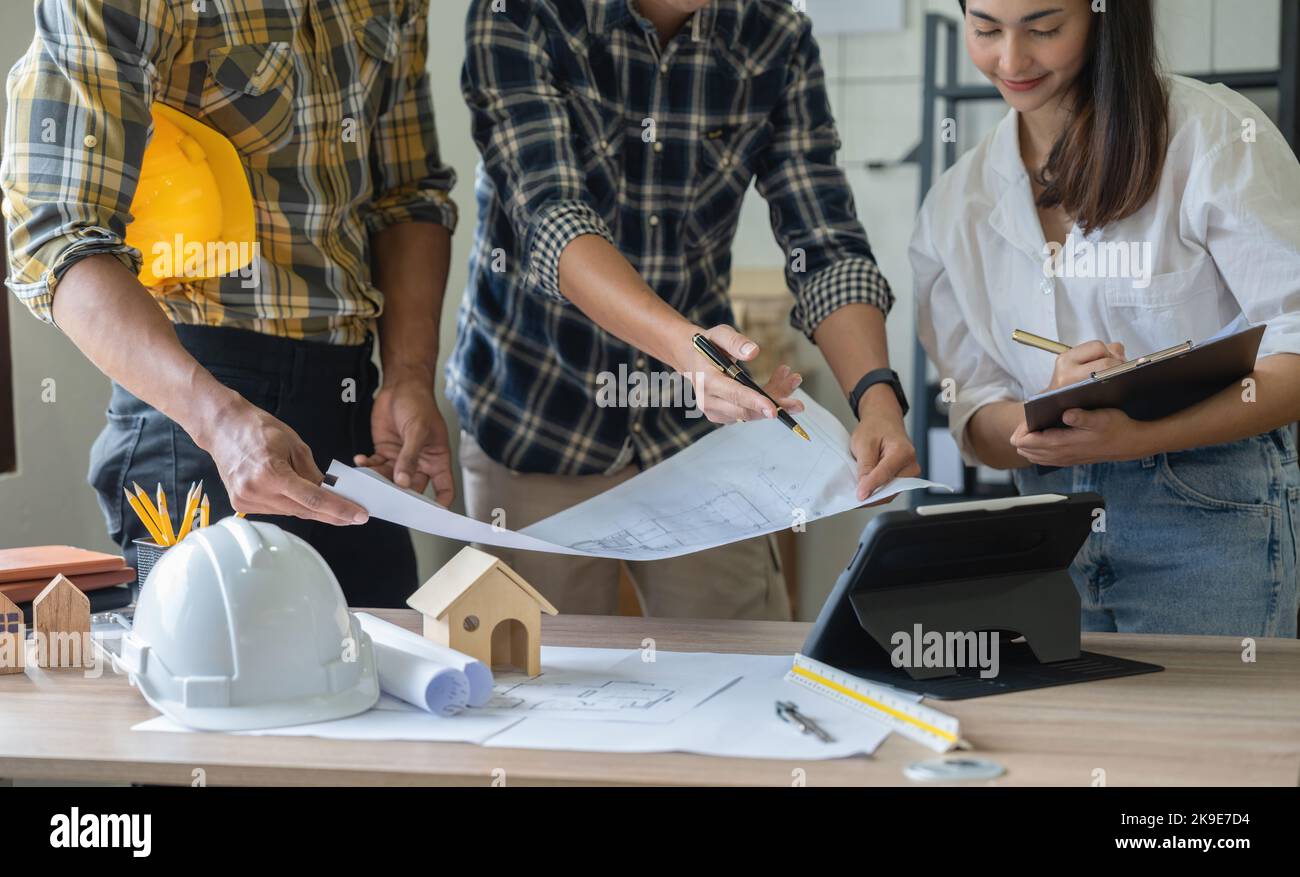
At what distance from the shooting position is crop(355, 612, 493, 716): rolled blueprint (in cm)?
99

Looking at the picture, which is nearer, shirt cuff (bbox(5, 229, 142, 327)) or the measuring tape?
the measuring tape

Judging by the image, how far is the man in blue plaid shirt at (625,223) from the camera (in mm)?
1562

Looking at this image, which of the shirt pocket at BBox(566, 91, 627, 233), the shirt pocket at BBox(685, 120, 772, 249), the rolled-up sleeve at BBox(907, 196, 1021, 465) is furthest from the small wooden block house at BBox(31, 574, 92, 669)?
the rolled-up sleeve at BBox(907, 196, 1021, 465)

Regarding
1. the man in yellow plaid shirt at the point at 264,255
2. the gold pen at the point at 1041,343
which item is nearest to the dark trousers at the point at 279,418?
the man in yellow plaid shirt at the point at 264,255

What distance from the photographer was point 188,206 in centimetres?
139

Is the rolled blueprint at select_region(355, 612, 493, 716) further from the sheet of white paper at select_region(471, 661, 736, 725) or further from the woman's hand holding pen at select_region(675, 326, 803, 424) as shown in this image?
the woman's hand holding pen at select_region(675, 326, 803, 424)

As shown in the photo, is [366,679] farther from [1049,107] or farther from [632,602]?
[632,602]

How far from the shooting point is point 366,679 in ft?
3.33

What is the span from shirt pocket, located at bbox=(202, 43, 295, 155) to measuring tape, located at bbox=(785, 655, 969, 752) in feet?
2.71

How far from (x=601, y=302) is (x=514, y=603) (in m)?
0.42

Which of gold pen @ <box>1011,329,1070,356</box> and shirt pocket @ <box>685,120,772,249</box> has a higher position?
shirt pocket @ <box>685,120,772,249</box>

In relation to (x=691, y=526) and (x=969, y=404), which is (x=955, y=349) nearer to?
(x=969, y=404)

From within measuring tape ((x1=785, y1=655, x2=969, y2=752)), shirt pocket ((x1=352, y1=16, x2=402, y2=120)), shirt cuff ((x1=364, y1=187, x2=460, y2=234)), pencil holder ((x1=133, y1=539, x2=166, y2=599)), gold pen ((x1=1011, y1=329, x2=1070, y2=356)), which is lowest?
measuring tape ((x1=785, y1=655, x2=969, y2=752))

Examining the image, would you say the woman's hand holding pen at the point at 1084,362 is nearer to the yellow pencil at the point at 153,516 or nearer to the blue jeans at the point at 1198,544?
the blue jeans at the point at 1198,544
